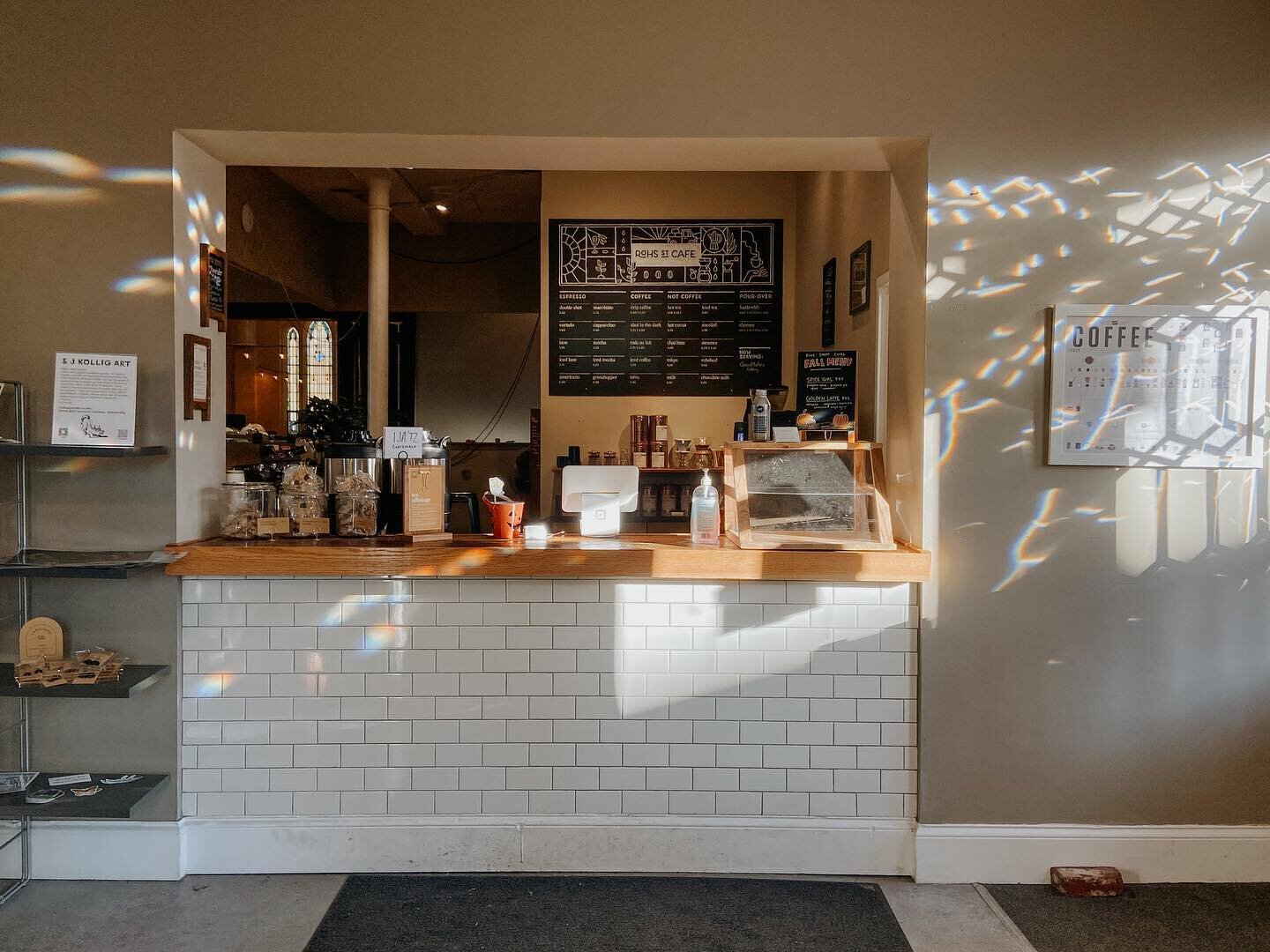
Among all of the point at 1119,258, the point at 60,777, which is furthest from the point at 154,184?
the point at 1119,258

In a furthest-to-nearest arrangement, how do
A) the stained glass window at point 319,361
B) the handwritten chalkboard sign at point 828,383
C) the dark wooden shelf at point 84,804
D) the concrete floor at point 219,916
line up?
the stained glass window at point 319,361, the handwritten chalkboard sign at point 828,383, the dark wooden shelf at point 84,804, the concrete floor at point 219,916

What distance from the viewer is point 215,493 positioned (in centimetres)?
295

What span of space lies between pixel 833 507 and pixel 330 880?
1977mm

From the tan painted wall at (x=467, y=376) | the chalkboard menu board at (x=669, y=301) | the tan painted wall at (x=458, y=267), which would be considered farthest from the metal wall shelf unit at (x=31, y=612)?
the tan painted wall at (x=467, y=376)

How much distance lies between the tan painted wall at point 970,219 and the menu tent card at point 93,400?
9 cm

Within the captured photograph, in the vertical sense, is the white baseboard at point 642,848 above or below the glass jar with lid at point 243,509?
below

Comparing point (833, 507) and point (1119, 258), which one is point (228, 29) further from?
point (1119, 258)

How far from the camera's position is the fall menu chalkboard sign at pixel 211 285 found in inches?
111

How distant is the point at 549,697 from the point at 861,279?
227 centimetres

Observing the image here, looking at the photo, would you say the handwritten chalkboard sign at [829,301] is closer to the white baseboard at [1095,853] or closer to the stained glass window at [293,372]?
the white baseboard at [1095,853]

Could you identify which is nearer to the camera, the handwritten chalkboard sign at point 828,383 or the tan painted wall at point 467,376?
the handwritten chalkboard sign at point 828,383

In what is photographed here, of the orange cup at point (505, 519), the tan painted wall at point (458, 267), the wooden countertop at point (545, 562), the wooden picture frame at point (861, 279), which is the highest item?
the tan painted wall at point (458, 267)

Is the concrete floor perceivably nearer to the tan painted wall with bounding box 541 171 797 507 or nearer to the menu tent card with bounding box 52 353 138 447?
the menu tent card with bounding box 52 353 138 447

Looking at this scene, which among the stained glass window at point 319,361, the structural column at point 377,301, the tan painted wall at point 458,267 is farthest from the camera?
the tan painted wall at point 458,267
